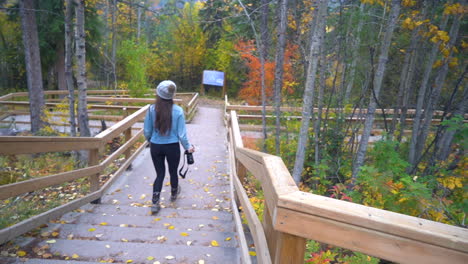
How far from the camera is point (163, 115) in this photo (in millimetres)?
3969

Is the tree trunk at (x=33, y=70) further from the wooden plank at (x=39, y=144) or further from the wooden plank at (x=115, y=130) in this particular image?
the wooden plank at (x=39, y=144)

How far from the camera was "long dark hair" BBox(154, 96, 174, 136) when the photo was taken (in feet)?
13.0

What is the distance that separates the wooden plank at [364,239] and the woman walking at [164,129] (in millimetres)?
2991

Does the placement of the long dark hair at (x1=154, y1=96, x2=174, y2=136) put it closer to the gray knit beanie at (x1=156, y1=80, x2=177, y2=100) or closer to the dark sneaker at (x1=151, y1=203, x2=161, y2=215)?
the gray knit beanie at (x1=156, y1=80, x2=177, y2=100)

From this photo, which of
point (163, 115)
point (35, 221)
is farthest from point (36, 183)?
point (163, 115)

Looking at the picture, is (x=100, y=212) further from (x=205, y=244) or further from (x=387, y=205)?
(x=387, y=205)

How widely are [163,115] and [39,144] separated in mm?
1436

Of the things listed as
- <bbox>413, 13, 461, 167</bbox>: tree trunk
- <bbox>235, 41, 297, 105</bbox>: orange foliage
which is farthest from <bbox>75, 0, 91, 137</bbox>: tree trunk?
<bbox>413, 13, 461, 167</bbox>: tree trunk

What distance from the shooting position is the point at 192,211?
4367 millimetres

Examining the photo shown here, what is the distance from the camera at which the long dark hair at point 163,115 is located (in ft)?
13.0

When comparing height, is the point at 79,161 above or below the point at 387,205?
below

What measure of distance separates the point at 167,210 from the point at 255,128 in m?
8.21

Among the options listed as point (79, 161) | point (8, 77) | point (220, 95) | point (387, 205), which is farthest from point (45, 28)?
point (387, 205)

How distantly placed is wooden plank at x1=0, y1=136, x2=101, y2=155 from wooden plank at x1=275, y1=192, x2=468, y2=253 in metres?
2.73
